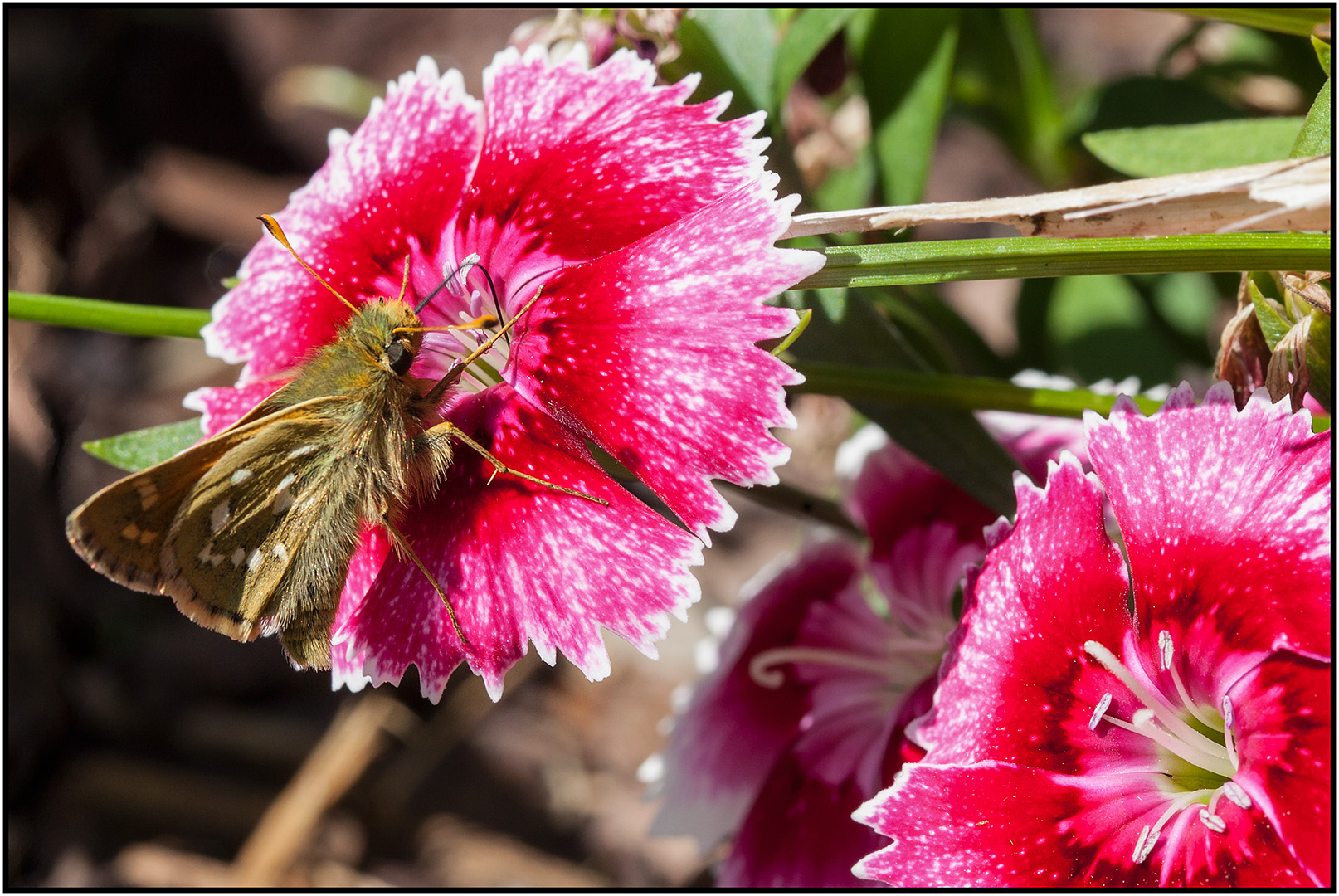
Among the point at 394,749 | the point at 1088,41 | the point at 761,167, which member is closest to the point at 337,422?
the point at 761,167

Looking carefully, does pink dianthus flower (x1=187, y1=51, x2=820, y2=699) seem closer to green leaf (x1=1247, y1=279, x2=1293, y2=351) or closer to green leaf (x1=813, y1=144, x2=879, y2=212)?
green leaf (x1=1247, y1=279, x2=1293, y2=351)

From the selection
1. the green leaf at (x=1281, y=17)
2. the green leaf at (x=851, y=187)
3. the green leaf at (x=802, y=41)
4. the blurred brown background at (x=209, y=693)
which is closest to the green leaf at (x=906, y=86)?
the green leaf at (x=851, y=187)

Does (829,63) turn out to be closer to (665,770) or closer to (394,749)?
(665,770)

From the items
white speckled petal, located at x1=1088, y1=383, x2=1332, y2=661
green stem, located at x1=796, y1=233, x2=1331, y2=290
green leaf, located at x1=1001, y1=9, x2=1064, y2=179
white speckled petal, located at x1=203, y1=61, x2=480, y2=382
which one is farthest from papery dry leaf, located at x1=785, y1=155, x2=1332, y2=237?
green leaf, located at x1=1001, y1=9, x2=1064, y2=179

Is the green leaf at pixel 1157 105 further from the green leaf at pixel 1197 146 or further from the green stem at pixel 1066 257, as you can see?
the green stem at pixel 1066 257

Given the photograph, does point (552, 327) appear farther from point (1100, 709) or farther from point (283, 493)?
point (1100, 709)
